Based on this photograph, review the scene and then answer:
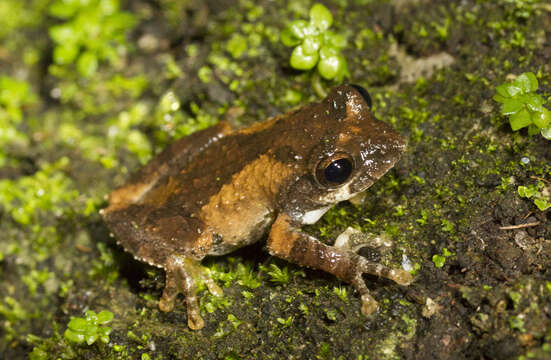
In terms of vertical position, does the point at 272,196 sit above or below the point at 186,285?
above

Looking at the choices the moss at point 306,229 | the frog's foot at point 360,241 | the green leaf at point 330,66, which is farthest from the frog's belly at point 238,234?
the green leaf at point 330,66

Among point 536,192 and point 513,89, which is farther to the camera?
point 513,89

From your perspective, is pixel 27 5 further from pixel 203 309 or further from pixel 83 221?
pixel 203 309

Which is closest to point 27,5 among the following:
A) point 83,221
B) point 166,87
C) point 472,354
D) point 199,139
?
point 166,87

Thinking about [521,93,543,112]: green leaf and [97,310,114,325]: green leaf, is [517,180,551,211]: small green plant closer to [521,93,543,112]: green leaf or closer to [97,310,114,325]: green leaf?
[521,93,543,112]: green leaf

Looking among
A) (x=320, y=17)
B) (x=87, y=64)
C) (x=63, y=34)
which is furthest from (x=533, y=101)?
(x=63, y=34)

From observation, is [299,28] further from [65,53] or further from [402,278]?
[65,53]
